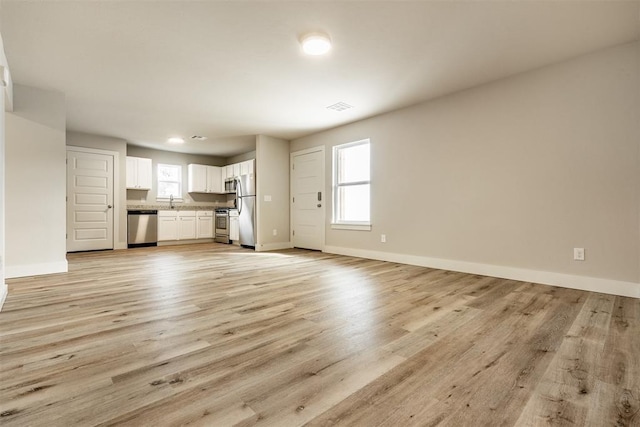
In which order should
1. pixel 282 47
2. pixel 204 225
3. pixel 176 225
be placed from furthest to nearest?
pixel 204 225 → pixel 176 225 → pixel 282 47

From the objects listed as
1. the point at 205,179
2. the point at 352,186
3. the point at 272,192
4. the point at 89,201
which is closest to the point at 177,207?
the point at 205,179

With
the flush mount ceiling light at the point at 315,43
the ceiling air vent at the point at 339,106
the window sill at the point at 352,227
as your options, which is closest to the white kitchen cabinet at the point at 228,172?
the window sill at the point at 352,227

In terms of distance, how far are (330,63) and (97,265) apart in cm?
419

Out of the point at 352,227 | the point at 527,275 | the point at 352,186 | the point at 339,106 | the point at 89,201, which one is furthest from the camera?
the point at 89,201

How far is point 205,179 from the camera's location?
7773 mm

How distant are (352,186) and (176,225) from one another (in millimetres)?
4549

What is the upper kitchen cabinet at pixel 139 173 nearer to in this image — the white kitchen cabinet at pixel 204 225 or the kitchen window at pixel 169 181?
the kitchen window at pixel 169 181

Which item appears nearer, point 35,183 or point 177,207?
point 35,183

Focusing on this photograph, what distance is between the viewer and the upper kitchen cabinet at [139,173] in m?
6.61

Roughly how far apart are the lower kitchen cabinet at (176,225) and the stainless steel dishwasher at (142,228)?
0.45 ft

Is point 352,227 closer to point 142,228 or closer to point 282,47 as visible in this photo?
point 282,47

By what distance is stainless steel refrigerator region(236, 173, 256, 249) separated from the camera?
618cm

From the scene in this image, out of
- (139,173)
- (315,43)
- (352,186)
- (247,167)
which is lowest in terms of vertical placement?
(352,186)

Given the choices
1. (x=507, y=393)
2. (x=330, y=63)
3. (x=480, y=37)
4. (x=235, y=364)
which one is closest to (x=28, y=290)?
(x=235, y=364)
